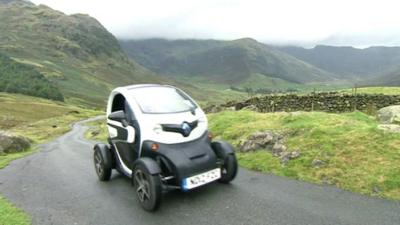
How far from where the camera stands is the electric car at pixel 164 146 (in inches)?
371

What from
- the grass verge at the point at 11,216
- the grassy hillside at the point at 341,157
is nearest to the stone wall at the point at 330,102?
the grassy hillside at the point at 341,157

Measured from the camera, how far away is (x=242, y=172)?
A: 12.8m

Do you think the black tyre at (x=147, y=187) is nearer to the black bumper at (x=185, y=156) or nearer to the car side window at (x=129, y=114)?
the black bumper at (x=185, y=156)

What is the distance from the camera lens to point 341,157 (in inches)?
468

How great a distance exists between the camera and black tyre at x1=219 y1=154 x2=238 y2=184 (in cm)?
1069

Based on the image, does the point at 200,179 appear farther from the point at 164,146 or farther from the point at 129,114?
the point at 129,114

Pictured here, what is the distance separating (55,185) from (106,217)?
459 centimetres

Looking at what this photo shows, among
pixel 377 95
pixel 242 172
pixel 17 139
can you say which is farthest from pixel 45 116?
pixel 242 172

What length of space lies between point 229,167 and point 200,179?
1.34 metres

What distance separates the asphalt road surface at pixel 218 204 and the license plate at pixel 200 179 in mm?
520

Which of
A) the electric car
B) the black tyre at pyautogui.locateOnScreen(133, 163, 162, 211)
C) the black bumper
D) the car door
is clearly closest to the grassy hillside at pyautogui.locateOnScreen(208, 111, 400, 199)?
the electric car

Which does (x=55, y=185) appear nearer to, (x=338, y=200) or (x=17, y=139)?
(x=338, y=200)

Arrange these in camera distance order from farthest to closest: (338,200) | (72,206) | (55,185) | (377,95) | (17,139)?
(17,139) < (377,95) < (55,185) < (72,206) < (338,200)


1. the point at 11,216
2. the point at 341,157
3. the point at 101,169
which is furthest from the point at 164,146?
the point at 341,157
